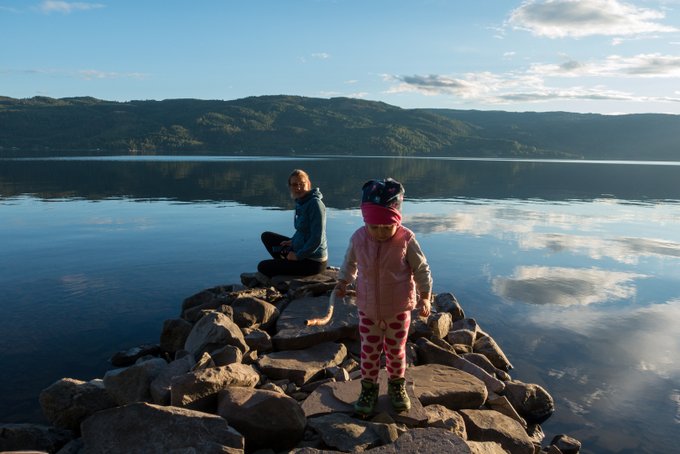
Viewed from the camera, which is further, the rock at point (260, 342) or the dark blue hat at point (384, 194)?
the rock at point (260, 342)

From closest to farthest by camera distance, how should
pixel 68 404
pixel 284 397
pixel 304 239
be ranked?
pixel 284 397 → pixel 68 404 → pixel 304 239

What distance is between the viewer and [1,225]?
72.1 feet

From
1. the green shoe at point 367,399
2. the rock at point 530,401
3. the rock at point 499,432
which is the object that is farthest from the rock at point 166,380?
the rock at point 530,401

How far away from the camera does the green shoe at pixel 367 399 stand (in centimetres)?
599

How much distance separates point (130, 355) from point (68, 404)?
2.34 meters

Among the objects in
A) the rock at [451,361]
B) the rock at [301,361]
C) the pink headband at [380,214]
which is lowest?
the rock at [451,361]

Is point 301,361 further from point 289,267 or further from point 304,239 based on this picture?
point 304,239

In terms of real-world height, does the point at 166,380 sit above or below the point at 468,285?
above

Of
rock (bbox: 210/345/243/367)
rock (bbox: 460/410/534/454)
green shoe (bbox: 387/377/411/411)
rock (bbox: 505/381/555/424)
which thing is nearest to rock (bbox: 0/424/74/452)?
rock (bbox: 210/345/243/367)

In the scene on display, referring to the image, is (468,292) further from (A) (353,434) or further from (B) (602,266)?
(A) (353,434)

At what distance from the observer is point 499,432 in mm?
6293

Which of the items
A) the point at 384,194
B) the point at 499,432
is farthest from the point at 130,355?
the point at 499,432

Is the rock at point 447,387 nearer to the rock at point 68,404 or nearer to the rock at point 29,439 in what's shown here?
the rock at point 68,404

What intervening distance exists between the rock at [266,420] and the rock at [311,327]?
263cm
